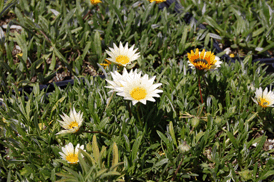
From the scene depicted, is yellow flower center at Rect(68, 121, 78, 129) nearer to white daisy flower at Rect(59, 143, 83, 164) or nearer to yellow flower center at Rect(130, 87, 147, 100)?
white daisy flower at Rect(59, 143, 83, 164)

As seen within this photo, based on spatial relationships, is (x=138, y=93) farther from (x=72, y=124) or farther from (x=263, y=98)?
(x=263, y=98)

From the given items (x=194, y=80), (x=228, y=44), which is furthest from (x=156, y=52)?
(x=228, y=44)

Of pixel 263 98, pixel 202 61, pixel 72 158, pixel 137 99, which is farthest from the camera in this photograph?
pixel 263 98

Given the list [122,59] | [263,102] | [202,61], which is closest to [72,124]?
[122,59]

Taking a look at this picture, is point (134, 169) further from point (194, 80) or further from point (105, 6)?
point (105, 6)

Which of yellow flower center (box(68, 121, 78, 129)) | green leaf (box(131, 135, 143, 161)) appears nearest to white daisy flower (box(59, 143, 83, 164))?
yellow flower center (box(68, 121, 78, 129))

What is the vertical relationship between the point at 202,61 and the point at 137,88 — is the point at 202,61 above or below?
above

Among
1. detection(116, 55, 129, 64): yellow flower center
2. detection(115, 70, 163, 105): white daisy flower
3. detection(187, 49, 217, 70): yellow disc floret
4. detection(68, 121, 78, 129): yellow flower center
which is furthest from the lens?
detection(116, 55, 129, 64): yellow flower center
